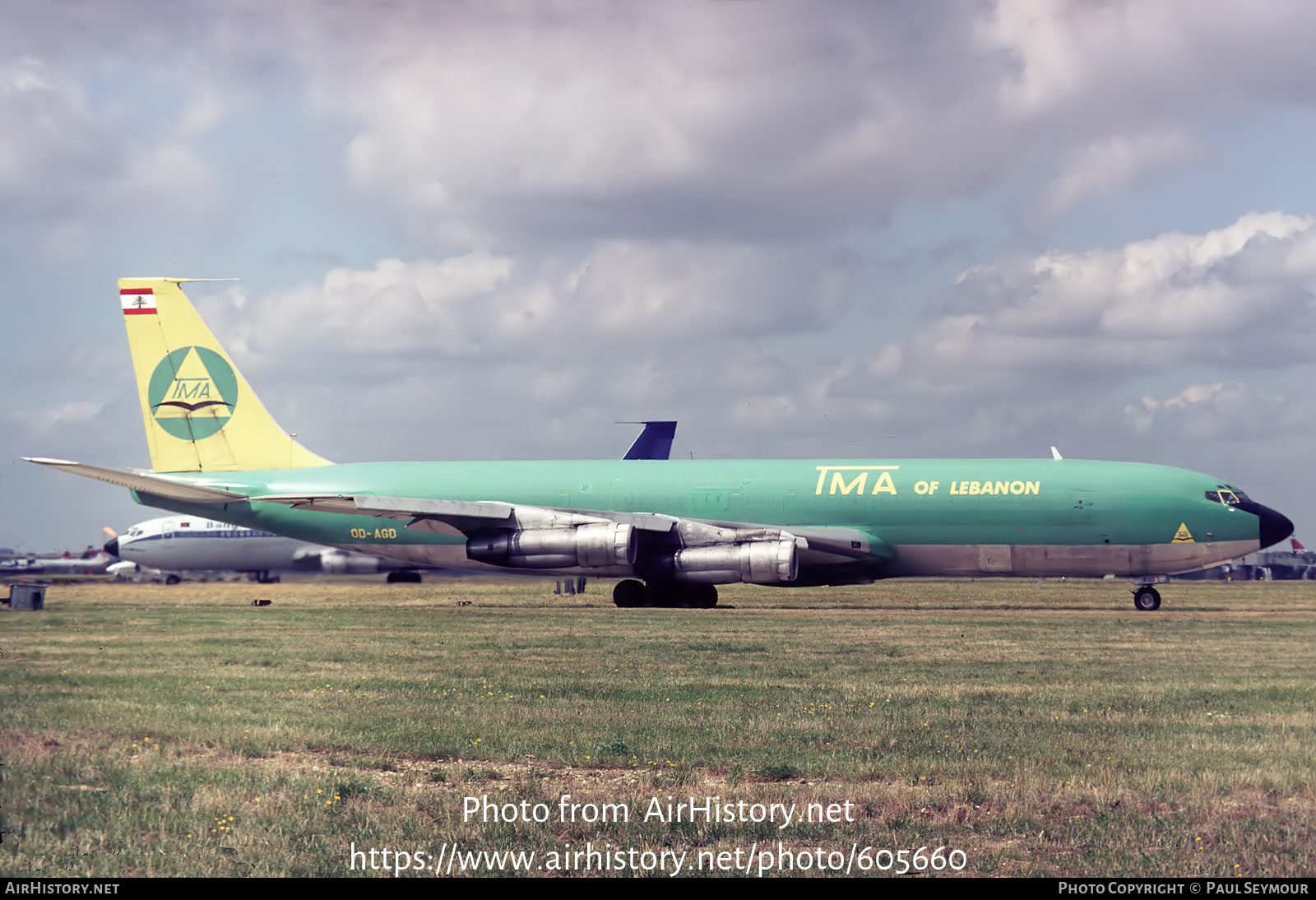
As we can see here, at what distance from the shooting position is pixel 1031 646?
2223cm

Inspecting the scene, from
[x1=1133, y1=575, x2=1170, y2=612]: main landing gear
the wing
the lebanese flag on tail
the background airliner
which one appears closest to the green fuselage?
the wing

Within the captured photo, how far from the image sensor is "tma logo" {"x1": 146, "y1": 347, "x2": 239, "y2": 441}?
41906 mm

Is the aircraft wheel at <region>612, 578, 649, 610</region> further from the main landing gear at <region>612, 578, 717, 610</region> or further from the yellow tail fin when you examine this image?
the yellow tail fin

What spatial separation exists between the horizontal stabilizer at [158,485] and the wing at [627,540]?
444cm

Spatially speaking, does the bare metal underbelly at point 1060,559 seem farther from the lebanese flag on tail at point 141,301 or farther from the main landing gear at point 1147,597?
the lebanese flag on tail at point 141,301

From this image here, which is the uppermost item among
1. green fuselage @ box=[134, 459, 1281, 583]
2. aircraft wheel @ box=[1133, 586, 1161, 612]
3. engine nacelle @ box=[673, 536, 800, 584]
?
green fuselage @ box=[134, 459, 1281, 583]

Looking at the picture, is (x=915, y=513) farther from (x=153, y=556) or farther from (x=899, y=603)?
(x=153, y=556)

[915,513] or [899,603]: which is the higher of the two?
[915,513]

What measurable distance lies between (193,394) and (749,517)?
20.1 metres

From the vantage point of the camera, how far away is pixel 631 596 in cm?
3741

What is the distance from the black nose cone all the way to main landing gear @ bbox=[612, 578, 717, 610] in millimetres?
15481

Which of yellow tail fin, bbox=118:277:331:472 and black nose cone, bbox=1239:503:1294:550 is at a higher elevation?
yellow tail fin, bbox=118:277:331:472
